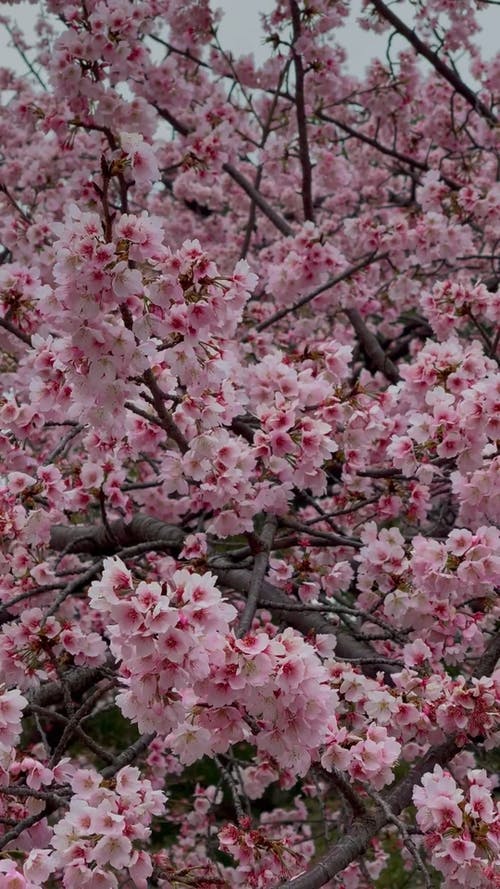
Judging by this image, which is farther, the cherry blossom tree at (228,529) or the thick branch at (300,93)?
the thick branch at (300,93)

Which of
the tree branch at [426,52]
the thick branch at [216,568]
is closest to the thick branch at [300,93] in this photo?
the tree branch at [426,52]

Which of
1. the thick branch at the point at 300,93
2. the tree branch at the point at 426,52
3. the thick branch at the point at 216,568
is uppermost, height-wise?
the tree branch at the point at 426,52

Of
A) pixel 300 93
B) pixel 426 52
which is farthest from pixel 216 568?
pixel 426 52

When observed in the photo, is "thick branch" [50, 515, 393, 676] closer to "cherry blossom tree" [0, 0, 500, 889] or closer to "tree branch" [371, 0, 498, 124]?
"cherry blossom tree" [0, 0, 500, 889]

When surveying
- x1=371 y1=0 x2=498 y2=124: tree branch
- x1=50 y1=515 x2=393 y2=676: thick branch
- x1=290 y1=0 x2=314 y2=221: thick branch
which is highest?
x1=371 y1=0 x2=498 y2=124: tree branch

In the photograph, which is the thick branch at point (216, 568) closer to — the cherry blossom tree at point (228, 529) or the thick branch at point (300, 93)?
the cherry blossom tree at point (228, 529)

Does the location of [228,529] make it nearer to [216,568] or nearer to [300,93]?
[216,568]

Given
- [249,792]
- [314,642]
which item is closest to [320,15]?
[314,642]

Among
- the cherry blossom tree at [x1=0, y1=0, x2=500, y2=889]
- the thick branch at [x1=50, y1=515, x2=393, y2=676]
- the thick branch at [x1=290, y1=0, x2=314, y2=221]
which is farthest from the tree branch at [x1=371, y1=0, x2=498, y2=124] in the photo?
the thick branch at [x1=50, y1=515, x2=393, y2=676]

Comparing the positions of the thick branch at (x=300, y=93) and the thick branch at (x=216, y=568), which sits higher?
the thick branch at (x=300, y=93)

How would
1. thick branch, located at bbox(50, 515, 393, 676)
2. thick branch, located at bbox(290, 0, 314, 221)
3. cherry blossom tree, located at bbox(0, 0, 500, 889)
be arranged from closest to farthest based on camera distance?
cherry blossom tree, located at bbox(0, 0, 500, 889), thick branch, located at bbox(50, 515, 393, 676), thick branch, located at bbox(290, 0, 314, 221)

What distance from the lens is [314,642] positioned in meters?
2.45

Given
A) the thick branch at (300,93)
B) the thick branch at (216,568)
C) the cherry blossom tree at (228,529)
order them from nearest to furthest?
the cherry blossom tree at (228,529) → the thick branch at (216,568) → the thick branch at (300,93)

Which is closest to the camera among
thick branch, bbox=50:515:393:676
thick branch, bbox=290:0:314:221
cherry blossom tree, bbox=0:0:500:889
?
cherry blossom tree, bbox=0:0:500:889
